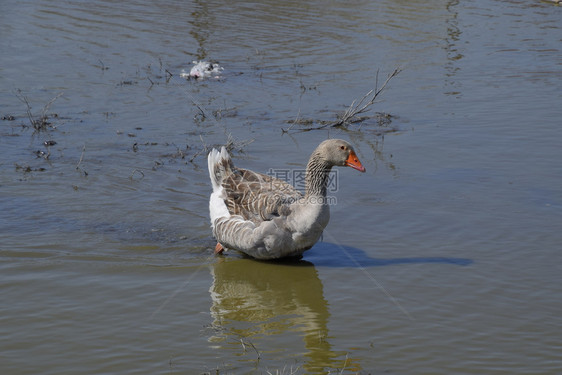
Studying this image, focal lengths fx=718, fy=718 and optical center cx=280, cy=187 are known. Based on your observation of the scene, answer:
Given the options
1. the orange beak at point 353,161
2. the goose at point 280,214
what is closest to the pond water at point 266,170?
the goose at point 280,214

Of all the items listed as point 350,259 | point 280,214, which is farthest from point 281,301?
→ point 350,259

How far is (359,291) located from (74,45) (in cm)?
1239

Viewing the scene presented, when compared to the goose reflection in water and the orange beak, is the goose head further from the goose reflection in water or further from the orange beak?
the goose reflection in water

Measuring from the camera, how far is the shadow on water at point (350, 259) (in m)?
7.71

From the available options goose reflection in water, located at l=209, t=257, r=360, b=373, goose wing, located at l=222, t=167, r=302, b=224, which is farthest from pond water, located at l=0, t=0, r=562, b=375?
goose wing, located at l=222, t=167, r=302, b=224

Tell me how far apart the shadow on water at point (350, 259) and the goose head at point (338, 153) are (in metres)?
1.00

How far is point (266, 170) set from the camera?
10.5 meters

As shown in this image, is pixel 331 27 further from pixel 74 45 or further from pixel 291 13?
pixel 74 45

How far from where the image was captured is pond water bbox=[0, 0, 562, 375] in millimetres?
6066

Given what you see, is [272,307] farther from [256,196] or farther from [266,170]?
[266,170]

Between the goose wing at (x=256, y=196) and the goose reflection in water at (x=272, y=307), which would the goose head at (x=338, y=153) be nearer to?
the goose wing at (x=256, y=196)

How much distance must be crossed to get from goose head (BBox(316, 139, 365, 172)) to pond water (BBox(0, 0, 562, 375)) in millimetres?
1083

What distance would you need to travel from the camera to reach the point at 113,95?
13867 mm

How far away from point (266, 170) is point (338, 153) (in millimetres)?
3030
